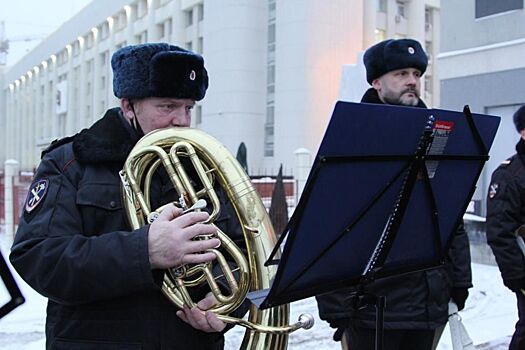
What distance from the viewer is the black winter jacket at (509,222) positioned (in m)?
3.50

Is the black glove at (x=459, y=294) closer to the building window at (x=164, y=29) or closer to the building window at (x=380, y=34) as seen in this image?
the building window at (x=380, y=34)

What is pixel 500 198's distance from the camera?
3.57m

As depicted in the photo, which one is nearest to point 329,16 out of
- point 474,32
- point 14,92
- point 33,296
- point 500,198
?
point 474,32

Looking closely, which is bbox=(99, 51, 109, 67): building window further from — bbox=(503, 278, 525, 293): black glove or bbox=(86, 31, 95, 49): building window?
bbox=(503, 278, 525, 293): black glove

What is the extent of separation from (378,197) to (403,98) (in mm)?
1068

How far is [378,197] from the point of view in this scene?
1840 mm

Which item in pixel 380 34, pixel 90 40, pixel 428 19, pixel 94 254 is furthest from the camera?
pixel 90 40

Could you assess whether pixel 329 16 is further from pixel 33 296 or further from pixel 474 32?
pixel 33 296

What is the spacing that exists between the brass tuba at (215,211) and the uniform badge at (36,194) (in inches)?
9.2

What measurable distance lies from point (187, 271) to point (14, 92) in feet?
227

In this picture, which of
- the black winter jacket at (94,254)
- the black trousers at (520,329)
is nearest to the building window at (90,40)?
the black trousers at (520,329)

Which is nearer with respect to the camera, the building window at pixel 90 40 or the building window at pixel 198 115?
the building window at pixel 198 115

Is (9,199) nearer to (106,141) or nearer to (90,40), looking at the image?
(106,141)

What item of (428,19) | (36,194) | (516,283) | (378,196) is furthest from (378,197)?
(428,19)
